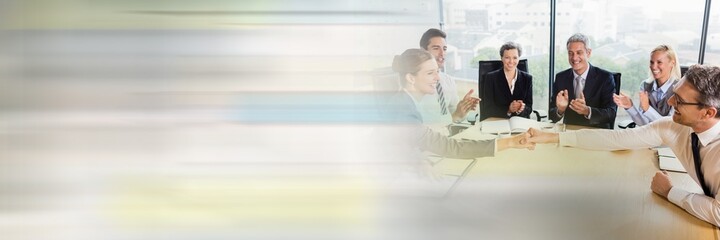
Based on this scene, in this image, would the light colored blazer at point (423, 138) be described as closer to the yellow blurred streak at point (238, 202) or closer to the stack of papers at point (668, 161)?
the yellow blurred streak at point (238, 202)

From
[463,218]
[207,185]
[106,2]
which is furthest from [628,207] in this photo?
[106,2]

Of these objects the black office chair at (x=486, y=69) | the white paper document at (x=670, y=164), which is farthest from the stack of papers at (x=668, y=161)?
the black office chair at (x=486, y=69)

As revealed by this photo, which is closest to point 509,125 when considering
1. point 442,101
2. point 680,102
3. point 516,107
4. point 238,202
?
point 516,107

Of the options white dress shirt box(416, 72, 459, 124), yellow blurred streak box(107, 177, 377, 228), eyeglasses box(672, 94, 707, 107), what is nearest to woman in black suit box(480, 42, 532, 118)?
white dress shirt box(416, 72, 459, 124)

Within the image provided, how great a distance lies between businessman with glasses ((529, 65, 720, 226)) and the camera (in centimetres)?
131

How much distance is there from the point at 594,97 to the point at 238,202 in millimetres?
1932

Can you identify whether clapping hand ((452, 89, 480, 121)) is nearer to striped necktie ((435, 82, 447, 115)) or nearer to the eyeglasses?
striped necktie ((435, 82, 447, 115))

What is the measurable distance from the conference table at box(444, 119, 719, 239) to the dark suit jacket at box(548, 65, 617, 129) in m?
0.32

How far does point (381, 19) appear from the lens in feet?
1.65

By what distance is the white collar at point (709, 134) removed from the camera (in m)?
1.31

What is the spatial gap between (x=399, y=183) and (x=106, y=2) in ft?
1.12

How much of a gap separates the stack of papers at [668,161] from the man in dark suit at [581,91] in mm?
505

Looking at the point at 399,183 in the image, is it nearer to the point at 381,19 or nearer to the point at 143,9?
the point at 381,19
